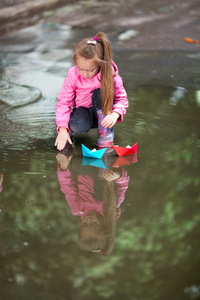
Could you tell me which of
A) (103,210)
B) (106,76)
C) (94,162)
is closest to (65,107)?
(106,76)

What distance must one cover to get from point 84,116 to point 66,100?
0.18 m

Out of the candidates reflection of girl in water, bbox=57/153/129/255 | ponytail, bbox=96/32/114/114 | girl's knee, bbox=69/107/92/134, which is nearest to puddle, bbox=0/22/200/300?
reflection of girl in water, bbox=57/153/129/255

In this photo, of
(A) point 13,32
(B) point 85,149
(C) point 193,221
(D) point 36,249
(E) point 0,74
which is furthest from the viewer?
(A) point 13,32

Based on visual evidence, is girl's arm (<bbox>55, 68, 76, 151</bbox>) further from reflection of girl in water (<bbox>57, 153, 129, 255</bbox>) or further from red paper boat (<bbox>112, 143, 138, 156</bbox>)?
red paper boat (<bbox>112, 143, 138, 156</bbox>)

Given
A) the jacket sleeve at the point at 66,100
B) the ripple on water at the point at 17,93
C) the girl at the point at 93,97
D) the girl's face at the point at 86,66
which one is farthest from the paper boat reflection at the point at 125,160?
the ripple on water at the point at 17,93

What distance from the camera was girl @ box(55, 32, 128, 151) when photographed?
3.08 meters

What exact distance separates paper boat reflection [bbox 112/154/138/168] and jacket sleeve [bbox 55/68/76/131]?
49 centimetres

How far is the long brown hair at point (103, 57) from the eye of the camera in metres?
2.99

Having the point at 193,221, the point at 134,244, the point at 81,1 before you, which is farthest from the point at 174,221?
the point at 81,1

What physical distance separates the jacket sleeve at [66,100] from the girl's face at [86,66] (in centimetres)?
17

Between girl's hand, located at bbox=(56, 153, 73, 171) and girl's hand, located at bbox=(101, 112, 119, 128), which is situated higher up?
girl's hand, located at bbox=(101, 112, 119, 128)

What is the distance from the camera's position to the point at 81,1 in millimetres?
9422

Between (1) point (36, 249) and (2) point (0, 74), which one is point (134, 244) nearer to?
(1) point (36, 249)

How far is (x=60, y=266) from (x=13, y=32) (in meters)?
6.14
